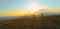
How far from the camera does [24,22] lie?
1657 millimetres

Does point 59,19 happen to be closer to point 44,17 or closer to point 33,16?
point 44,17

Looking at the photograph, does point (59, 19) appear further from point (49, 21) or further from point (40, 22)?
point (40, 22)

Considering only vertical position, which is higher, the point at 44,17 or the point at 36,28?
the point at 44,17

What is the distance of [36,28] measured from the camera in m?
1.65

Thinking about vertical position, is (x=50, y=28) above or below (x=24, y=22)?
below

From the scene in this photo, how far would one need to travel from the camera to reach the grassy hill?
164 centimetres

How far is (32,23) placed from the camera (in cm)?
168

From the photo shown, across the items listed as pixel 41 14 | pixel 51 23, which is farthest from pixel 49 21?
pixel 41 14

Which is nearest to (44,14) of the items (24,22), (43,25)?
(43,25)

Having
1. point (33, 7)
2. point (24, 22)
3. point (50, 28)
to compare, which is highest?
point (33, 7)

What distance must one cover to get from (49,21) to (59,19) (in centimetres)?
15

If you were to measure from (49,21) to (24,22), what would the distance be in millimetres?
370

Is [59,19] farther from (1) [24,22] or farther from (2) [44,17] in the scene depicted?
(1) [24,22]

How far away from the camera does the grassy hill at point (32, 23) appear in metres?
1.64
